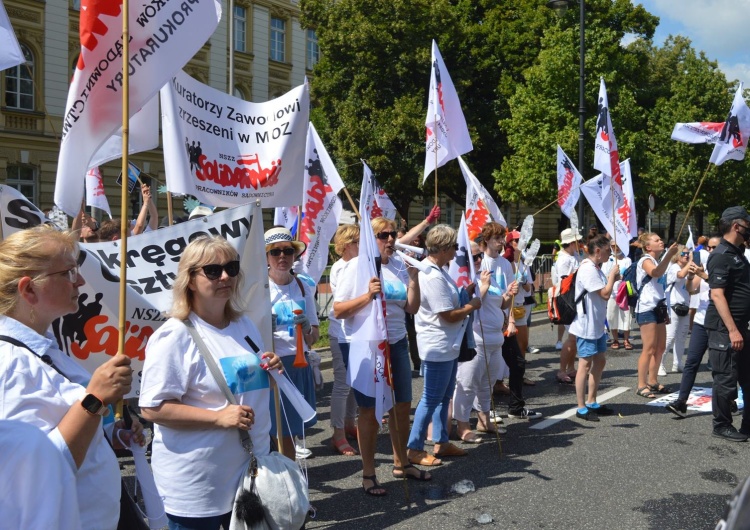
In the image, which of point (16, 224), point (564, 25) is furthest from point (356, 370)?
point (564, 25)

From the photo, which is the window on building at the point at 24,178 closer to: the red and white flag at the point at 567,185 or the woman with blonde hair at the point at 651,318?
the red and white flag at the point at 567,185

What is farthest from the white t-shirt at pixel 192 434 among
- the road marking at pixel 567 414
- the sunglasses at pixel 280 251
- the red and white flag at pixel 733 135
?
the red and white flag at pixel 733 135

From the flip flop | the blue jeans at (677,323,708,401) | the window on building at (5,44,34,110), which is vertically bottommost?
the flip flop

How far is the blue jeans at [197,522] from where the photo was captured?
307 cm

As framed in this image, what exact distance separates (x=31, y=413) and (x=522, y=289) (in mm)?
7797

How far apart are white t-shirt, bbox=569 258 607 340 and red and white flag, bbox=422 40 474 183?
6.46 feet

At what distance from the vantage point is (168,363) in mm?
3020

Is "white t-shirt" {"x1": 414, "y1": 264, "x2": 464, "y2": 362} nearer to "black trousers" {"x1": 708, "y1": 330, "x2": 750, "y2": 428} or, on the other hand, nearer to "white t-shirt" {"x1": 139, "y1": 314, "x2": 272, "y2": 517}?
"black trousers" {"x1": 708, "y1": 330, "x2": 750, "y2": 428}

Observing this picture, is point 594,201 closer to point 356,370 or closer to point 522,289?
point 522,289

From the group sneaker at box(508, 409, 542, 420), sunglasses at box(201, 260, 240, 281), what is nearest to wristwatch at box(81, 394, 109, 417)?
sunglasses at box(201, 260, 240, 281)

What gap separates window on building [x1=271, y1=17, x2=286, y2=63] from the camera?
117 ft

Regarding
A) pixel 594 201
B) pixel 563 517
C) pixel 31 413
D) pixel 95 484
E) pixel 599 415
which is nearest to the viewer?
pixel 31 413

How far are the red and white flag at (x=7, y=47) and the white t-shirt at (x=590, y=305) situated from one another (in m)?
5.42

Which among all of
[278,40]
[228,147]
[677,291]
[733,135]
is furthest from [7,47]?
[278,40]
